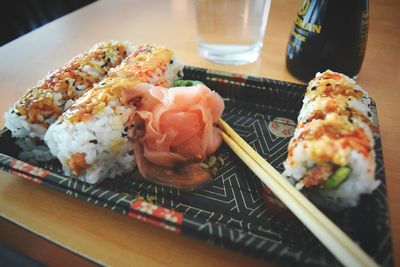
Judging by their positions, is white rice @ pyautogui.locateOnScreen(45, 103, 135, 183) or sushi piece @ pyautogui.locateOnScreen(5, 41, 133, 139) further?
sushi piece @ pyautogui.locateOnScreen(5, 41, 133, 139)

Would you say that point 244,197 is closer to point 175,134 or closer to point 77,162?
point 175,134

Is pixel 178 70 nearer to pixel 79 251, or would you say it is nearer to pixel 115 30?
pixel 79 251

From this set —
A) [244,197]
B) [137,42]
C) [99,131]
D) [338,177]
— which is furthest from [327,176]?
[137,42]

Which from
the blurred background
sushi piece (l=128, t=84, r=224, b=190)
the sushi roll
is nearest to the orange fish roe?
sushi piece (l=128, t=84, r=224, b=190)

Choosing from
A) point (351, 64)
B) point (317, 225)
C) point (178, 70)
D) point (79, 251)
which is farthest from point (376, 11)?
point (79, 251)

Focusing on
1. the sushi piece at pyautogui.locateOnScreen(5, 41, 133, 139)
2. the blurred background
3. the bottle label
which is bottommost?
the blurred background

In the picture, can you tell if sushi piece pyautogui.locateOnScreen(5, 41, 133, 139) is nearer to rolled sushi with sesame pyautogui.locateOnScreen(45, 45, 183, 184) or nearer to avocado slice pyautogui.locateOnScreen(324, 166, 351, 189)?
rolled sushi with sesame pyautogui.locateOnScreen(45, 45, 183, 184)

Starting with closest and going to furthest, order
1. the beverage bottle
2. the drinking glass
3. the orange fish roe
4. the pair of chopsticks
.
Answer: the pair of chopsticks → the orange fish roe → the beverage bottle → the drinking glass
